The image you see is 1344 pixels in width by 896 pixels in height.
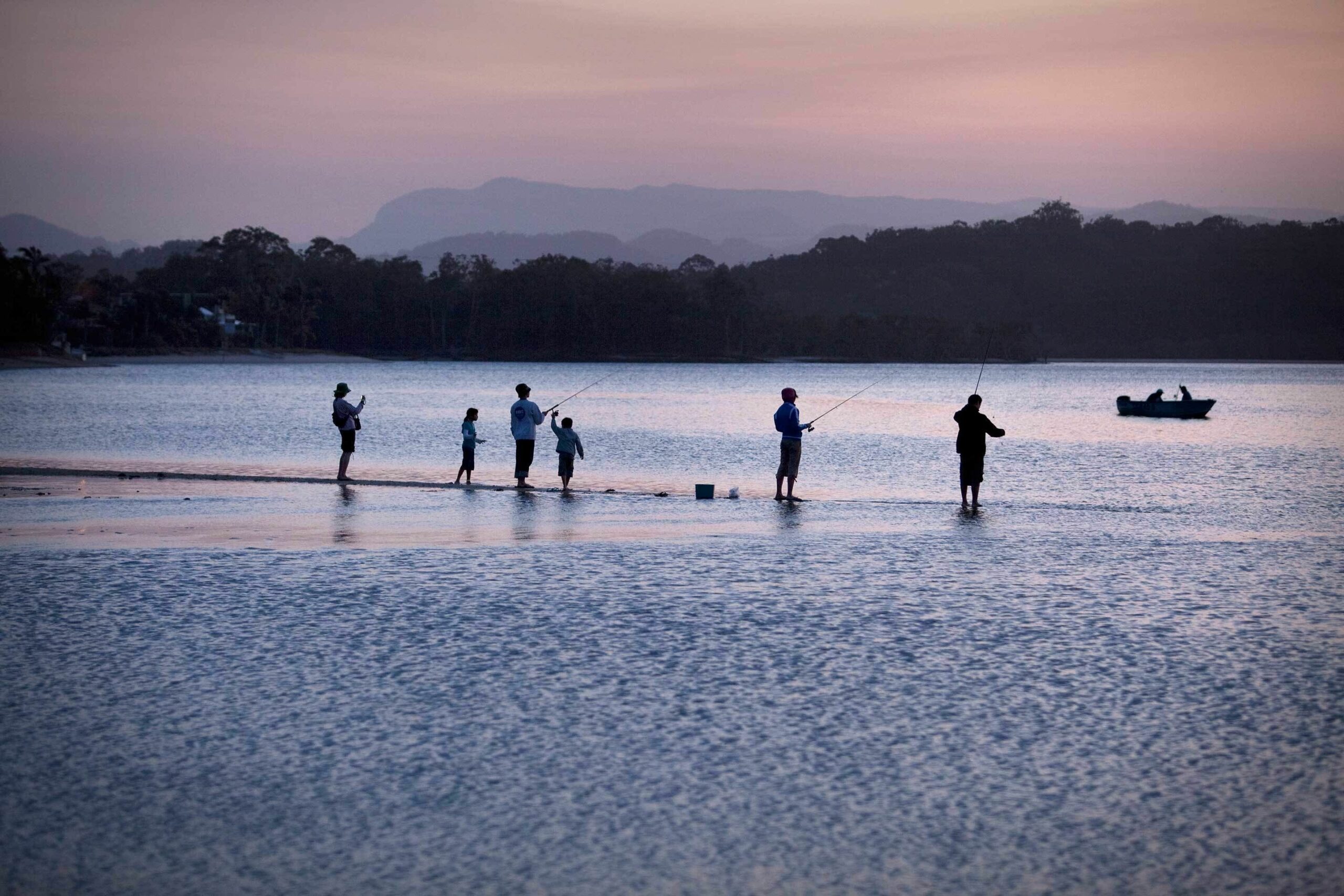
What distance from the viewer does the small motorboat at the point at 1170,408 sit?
70.2 meters

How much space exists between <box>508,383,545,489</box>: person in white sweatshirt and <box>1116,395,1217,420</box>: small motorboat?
54264 mm

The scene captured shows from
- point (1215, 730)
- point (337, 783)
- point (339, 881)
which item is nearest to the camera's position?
point (339, 881)

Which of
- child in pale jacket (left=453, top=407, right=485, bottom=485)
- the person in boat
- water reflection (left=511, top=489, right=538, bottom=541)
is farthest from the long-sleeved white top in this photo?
the person in boat

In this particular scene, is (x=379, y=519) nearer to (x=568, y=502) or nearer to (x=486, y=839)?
(x=568, y=502)

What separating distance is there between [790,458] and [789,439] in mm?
639

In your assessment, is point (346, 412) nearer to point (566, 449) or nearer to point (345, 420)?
point (345, 420)

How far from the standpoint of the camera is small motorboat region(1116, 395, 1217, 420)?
7025cm

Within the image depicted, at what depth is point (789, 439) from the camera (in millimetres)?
21469

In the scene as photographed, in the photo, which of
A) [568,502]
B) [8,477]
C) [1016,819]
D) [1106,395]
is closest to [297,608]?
[1016,819]

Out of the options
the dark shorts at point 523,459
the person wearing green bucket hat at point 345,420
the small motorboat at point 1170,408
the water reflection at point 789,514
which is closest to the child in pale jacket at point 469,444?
the dark shorts at point 523,459

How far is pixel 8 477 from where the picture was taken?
80.8 ft

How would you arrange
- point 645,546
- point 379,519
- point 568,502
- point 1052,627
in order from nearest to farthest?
1. point 1052,627
2. point 645,546
3. point 379,519
4. point 568,502

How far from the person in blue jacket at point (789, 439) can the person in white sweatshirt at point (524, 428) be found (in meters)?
3.80

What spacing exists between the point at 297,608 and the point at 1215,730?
7.49 m
